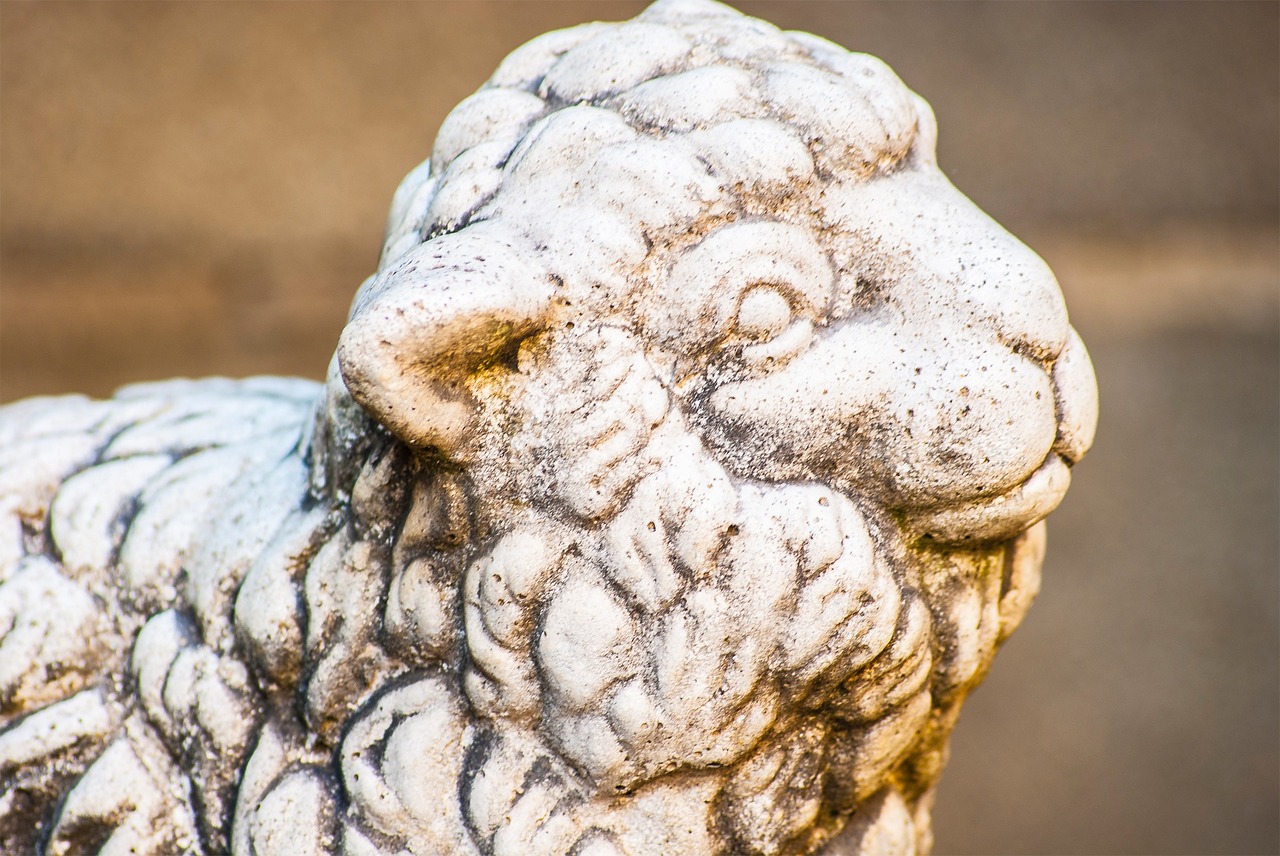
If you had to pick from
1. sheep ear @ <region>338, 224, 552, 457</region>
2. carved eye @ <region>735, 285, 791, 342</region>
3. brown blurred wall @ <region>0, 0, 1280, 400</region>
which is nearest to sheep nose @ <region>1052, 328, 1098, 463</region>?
carved eye @ <region>735, 285, 791, 342</region>

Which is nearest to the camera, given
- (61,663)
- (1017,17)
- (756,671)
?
(756,671)

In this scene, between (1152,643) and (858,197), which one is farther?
(1152,643)

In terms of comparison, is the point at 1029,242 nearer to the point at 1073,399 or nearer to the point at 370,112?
the point at 370,112

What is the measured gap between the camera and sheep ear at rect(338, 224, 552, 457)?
509 mm

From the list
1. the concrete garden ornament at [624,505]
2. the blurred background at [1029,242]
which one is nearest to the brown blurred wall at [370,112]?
the blurred background at [1029,242]

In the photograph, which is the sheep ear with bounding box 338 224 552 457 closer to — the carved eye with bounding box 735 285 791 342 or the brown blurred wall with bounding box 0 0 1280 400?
the carved eye with bounding box 735 285 791 342

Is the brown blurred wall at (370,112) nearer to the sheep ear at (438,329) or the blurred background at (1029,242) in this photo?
the blurred background at (1029,242)

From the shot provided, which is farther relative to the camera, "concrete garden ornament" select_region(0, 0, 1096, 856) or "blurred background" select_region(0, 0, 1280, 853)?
"blurred background" select_region(0, 0, 1280, 853)

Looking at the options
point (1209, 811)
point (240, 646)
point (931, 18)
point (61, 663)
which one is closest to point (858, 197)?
point (240, 646)

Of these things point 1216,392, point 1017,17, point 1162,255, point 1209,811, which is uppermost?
point 1017,17

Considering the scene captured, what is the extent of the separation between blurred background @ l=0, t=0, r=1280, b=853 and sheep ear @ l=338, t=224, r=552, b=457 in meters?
1.13

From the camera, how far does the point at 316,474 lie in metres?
0.65

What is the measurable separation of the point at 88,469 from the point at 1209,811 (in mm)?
1607

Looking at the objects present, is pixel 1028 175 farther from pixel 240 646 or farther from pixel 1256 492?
pixel 240 646
